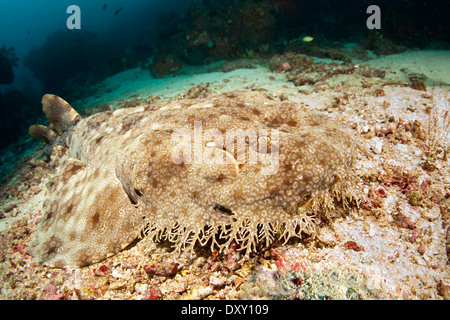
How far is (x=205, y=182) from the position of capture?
230cm

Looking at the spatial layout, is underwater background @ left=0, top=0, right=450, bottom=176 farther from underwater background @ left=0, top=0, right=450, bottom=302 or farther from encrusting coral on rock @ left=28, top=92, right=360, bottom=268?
encrusting coral on rock @ left=28, top=92, right=360, bottom=268

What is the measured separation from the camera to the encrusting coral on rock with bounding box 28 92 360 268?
2.12m

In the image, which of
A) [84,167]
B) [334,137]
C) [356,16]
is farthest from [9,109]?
[356,16]

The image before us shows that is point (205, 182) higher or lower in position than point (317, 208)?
higher

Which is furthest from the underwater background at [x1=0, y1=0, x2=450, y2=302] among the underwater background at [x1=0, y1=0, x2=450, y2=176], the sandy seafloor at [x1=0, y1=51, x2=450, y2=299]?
the underwater background at [x1=0, y1=0, x2=450, y2=176]

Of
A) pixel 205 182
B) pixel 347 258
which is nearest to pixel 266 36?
pixel 205 182

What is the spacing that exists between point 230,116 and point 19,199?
604 centimetres

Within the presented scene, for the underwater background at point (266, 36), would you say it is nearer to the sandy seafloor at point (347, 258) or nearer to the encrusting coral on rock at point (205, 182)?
the sandy seafloor at point (347, 258)

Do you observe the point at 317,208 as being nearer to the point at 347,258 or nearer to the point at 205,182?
A: the point at 347,258

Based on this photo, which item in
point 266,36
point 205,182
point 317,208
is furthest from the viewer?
point 266,36

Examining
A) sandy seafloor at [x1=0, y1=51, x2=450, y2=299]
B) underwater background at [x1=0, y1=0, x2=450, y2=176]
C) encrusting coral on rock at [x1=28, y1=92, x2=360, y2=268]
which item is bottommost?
sandy seafloor at [x1=0, y1=51, x2=450, y2=299]

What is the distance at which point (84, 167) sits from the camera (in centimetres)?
431

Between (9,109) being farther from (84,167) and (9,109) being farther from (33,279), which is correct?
(33,279)

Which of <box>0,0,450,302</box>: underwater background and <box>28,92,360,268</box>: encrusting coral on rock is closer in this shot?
<box>28,92,360,268</box>: encrusting coral on rock
